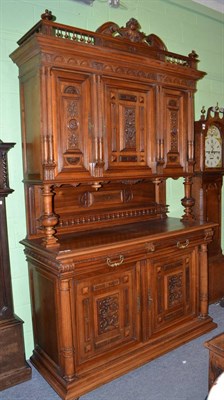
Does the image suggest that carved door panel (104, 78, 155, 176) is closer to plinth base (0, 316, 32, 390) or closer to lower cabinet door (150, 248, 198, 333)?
lower cabinet door (150, 248, 198, 333)

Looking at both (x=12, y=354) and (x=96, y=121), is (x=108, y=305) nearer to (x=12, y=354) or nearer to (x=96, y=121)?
(x=12, y=354)

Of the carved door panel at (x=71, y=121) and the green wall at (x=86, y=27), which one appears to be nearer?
the carved door panel at (x=71, y=121)

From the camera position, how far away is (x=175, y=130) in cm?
281

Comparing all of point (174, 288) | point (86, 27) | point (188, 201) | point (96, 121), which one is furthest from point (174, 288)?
point (86, 27)

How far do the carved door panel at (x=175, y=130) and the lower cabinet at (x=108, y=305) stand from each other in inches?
24.6

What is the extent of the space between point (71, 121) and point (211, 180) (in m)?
1.84

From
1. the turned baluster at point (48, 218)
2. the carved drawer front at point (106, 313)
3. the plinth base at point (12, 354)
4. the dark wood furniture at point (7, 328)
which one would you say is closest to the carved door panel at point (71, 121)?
the turned baluster at point (48, 218)

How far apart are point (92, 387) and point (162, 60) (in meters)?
2.49

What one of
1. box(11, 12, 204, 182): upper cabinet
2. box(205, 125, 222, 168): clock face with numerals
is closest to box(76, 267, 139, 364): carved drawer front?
box(11, 12, 204, 182): upper cabinet

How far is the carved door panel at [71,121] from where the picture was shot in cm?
214

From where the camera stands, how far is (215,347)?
4.96 feet

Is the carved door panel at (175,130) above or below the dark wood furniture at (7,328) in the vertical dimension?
above

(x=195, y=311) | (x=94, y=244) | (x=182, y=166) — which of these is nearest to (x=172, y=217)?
(x=182, y=166)

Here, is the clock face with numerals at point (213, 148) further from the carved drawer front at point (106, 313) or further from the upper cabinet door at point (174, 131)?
the carved drawer front at point (106, 313)
